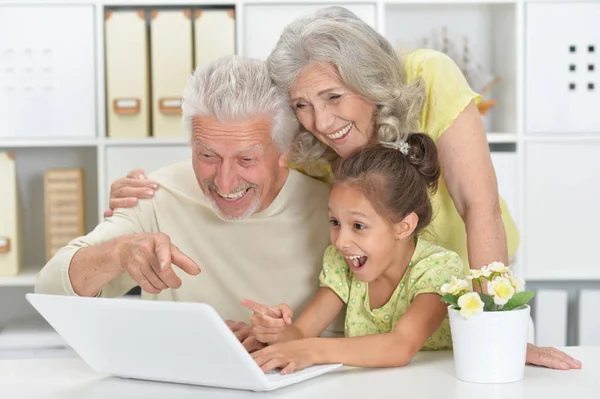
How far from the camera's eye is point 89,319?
4.09 ft

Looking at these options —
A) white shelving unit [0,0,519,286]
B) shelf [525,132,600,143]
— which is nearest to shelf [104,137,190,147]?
white shelving unit [0,0,519,286]

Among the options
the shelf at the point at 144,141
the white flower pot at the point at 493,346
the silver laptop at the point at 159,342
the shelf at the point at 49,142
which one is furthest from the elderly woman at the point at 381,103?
the shelf at the point at 49,142

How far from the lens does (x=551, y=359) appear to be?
137 centimetres

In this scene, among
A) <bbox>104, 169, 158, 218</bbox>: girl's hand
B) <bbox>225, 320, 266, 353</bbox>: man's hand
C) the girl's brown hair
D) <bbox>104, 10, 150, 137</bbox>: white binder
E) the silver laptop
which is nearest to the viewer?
the silver laptop

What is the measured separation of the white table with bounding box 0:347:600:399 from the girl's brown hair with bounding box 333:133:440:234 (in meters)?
0.33

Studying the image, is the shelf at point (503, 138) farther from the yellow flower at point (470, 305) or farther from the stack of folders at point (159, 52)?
the yellow flower at point (470, 305)

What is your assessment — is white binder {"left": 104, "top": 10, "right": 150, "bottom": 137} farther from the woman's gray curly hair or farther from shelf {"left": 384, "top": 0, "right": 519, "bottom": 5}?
the woman's gray curly hair

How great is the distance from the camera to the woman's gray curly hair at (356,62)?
1.63 meters

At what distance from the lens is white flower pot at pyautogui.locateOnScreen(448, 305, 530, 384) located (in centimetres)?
126

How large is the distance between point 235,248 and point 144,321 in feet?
2.32

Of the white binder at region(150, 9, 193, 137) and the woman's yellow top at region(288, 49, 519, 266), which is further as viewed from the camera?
the white binder at region(150, 9, 193, 137)

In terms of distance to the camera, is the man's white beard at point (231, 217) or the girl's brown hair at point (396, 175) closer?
the girl's brown hair at point (396, 175)

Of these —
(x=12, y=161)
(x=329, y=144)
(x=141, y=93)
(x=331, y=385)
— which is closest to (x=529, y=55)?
(x=141, y=93)

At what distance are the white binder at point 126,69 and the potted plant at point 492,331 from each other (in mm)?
1865
